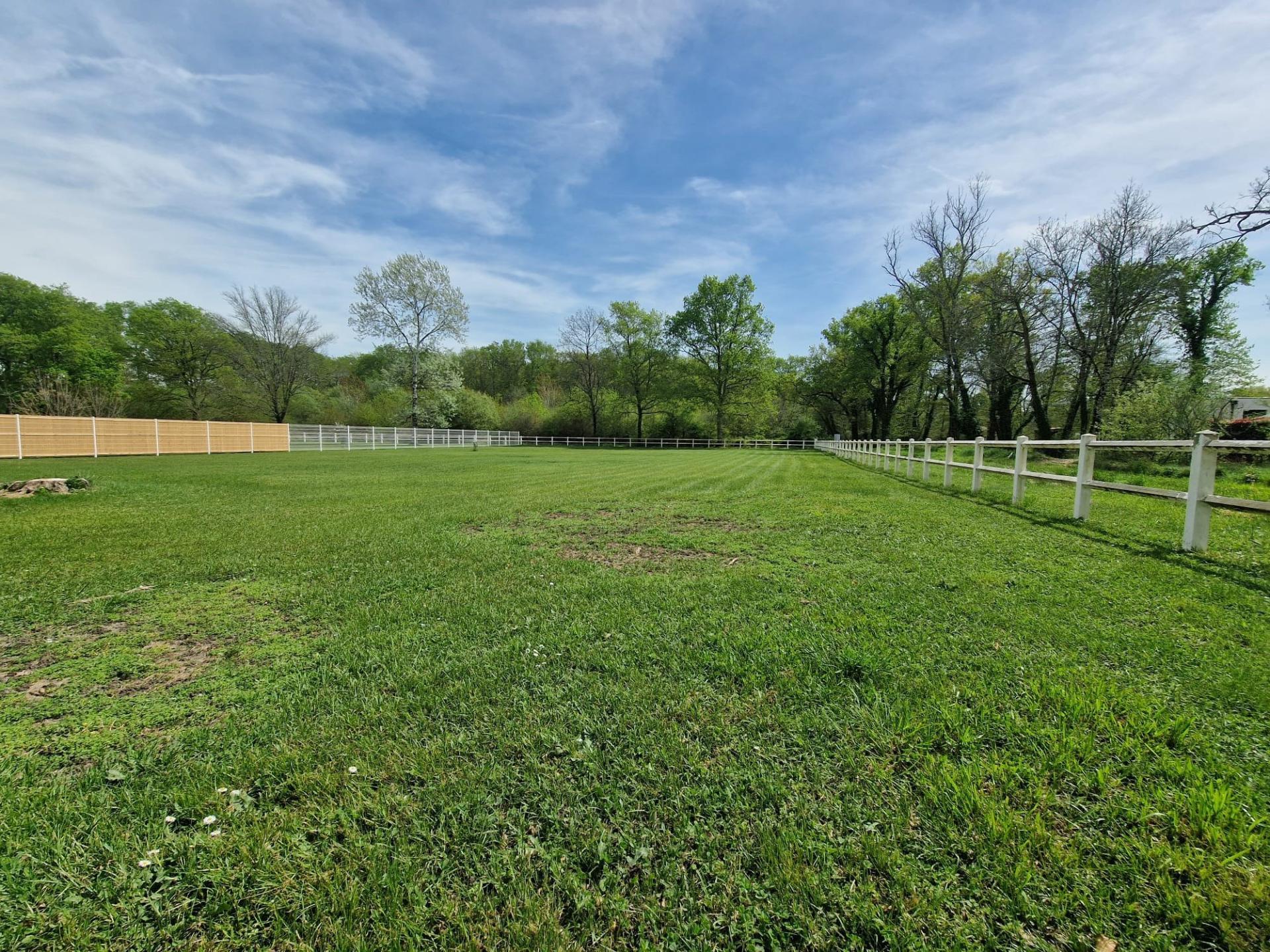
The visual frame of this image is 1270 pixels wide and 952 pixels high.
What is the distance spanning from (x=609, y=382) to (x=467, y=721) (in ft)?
157

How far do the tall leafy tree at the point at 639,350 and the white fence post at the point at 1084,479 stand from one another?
40.5 metres

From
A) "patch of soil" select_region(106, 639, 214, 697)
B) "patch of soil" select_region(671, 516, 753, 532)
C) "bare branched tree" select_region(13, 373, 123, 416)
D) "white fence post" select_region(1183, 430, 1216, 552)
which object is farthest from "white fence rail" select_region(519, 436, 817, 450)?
"patch of soil" select_region(106, 639, 214, 697)

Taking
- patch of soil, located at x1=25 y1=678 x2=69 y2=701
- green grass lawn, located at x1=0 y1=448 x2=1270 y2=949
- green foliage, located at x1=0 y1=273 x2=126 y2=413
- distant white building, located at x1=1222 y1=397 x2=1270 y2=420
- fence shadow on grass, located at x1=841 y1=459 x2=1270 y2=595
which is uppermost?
green foliage, located at x1=0 y1=273 x2=126 y2=413

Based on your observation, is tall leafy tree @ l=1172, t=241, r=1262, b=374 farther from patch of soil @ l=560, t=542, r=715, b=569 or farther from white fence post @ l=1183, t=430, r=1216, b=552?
patch of soil @ l=560, t=542, r=715, b=569

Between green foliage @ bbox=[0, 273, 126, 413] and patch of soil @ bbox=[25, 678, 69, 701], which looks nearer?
patch of soil @ bbox=[25, 678, 69, 701]

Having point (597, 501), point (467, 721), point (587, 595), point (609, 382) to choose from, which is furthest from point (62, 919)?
point (609, 382)

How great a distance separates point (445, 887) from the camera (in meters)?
1.31

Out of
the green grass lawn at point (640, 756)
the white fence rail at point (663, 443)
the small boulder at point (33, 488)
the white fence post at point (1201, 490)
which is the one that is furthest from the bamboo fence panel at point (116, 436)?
the white fence post at point (1201, 490)

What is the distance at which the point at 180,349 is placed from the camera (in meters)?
37.2

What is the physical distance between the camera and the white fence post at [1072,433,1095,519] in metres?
5.79

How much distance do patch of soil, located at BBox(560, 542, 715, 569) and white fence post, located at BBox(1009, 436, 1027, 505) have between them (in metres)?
5.48

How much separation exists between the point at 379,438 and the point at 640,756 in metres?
36.0

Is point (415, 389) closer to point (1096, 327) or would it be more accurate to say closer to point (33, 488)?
point (33, 488)

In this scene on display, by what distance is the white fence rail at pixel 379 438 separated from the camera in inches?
1169
